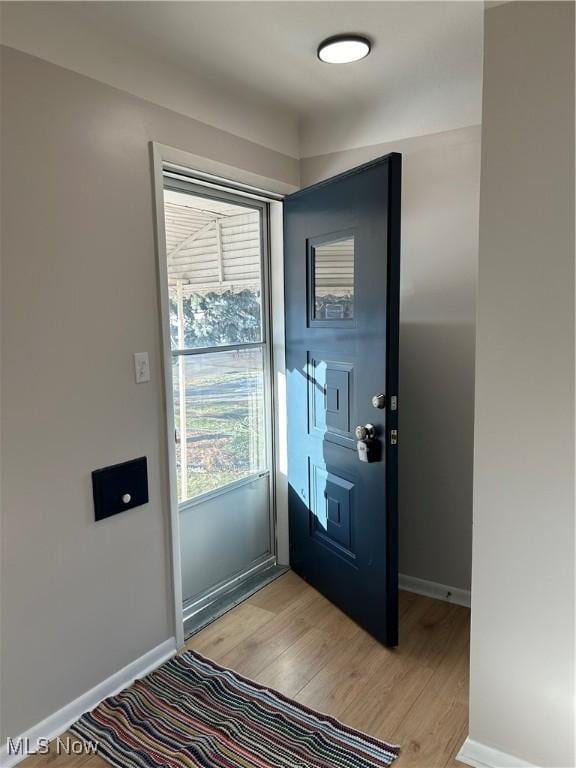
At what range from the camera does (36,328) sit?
1.71 m

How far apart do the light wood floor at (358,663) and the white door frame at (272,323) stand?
32 cm

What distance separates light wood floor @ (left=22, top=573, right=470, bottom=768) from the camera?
179 centimetres

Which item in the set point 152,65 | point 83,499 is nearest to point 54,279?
point 83,499

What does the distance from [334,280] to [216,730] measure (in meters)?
1.76

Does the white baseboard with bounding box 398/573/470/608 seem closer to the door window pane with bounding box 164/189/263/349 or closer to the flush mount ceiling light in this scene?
the door window pane with bounding box 164/189/263/349

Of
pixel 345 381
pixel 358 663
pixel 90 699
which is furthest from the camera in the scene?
pixel 345 381

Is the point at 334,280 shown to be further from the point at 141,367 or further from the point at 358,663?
the point at 358,663

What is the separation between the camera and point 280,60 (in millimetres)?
2094

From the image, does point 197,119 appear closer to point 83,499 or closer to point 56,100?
point 56,100

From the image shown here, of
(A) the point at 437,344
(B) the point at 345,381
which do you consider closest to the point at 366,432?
(B) the point at 345,381

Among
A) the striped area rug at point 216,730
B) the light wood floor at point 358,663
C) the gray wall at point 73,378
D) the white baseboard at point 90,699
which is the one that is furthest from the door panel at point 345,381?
the white baseboard at point 90,699

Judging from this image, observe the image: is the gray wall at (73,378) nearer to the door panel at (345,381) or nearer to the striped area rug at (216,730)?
the striped area rug at (216,730)

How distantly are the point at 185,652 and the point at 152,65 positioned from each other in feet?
7.48

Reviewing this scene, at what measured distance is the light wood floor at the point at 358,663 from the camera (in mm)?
1793
